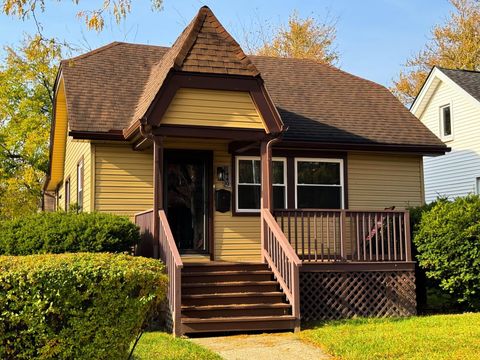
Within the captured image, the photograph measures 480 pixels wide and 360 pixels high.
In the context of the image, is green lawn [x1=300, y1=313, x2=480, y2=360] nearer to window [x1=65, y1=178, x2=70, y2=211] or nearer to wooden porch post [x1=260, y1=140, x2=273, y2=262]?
wooden porch post [x1=260, y1=140, x2=273, y2=262]

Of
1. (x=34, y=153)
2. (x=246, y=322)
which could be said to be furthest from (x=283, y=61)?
(x=34, y=153)

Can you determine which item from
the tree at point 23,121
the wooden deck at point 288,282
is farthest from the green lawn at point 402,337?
the tree at point 23,121

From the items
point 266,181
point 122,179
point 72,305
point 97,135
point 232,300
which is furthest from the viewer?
point 122,179

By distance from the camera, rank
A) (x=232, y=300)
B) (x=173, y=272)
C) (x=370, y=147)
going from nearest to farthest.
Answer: (x=173, y=272) → (x=232, y=300) → (x=370, y=147)

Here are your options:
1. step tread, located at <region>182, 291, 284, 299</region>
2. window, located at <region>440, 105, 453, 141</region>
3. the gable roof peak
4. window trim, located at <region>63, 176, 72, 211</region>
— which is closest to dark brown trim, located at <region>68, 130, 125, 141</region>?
the gable roof peak

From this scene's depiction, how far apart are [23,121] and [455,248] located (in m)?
25.1

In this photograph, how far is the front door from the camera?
12641 millimetres

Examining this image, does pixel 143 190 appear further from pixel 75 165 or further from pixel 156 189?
pixel 75 165

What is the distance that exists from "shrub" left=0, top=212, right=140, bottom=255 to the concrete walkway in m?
2.23

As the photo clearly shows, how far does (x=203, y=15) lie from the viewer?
11.4m

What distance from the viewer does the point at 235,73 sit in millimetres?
10891

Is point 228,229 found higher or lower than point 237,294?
higher

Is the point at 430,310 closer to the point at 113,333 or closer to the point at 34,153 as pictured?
the point at 113,333

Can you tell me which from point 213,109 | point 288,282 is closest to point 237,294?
point 288,282
